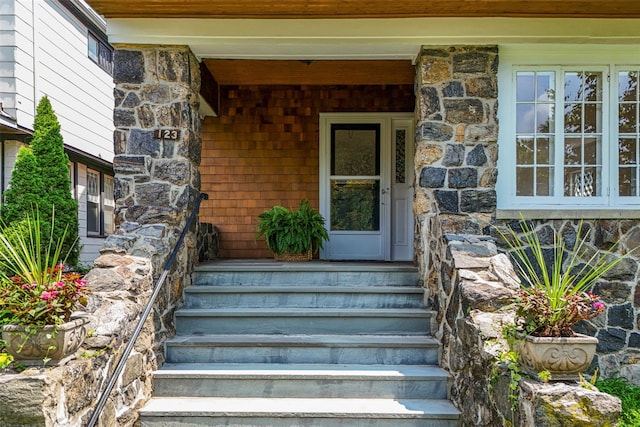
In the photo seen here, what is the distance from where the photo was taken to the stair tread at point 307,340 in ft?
13.1

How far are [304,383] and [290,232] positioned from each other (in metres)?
2.18

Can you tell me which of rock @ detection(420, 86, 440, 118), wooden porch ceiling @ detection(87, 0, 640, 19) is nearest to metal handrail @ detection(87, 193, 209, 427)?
wooden porch ceiling @ detection(87, 0, 640, 19)

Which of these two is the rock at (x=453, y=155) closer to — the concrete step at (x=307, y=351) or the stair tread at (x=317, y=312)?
the stair tread at (x=317, y=312)

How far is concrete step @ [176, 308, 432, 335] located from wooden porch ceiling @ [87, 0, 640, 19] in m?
2.61

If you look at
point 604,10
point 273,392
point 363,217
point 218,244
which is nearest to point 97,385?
point 273,392

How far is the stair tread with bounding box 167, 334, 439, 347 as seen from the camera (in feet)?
13.1

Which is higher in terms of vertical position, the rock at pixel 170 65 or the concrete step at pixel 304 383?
the rock at pixel 170 65

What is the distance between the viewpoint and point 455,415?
11.0ft

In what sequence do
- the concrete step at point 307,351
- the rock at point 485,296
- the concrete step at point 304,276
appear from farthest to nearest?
1. the concrete step at point 304,276
2. the concrete step at point 307,351
3. the rock at point 485,296

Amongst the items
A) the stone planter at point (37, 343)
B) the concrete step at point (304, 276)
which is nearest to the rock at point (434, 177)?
the concrete step at point (304, 276)

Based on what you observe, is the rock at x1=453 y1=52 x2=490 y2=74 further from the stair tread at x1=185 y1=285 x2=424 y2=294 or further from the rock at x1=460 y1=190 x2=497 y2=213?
the stair tread at x1=185 y1=285 x2=424 y2=294

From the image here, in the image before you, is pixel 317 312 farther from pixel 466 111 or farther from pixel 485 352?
pixel 466 111

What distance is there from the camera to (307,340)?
13.3 feet

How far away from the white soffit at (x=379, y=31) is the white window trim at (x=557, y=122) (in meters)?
0.15
